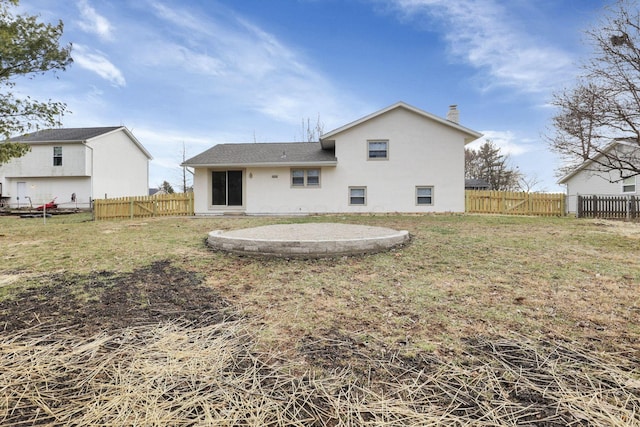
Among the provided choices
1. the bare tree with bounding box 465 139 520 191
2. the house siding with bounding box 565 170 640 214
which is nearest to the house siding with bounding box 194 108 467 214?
the house siding with bounding box 565 170 640 214

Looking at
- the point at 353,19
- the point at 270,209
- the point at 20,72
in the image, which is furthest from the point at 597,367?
the point at 20,72

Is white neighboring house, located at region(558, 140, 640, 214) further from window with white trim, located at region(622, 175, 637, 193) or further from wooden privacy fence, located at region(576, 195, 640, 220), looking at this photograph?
wooden privacy fence, located at region(576, 195, 640, 220)

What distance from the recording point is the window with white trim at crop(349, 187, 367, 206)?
50.9 feet

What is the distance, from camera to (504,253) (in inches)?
229

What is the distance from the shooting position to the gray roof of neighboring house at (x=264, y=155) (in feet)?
49.8

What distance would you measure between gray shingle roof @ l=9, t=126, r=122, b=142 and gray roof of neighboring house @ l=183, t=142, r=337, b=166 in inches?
477

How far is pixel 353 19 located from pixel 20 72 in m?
12.2

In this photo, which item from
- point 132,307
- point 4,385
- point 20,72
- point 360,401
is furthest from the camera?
point 20,72

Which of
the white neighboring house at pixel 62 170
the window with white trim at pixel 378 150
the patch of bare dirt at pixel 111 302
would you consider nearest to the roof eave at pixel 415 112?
the window with white trim at pixel 378 150

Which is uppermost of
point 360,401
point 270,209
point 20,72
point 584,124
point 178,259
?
point 20,72

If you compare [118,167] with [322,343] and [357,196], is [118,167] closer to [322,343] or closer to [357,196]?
[357,196]

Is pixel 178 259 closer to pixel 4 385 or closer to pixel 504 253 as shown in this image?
pixel 4 385

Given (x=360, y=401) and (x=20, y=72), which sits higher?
(x=20, y=72)

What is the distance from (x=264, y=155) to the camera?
16.4 meters
